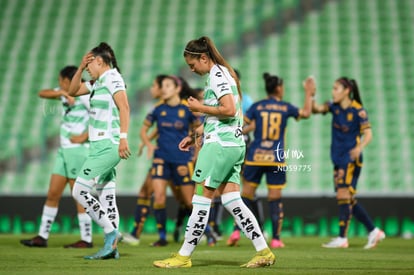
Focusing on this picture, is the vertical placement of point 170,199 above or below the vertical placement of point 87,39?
below

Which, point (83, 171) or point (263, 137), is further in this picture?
point (263, 137)

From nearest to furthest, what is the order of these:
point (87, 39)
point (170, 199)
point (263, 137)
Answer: point (263, 137)
point (170, 199)
point (87, 39)

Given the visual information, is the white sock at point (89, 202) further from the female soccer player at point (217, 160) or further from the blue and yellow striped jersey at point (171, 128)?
the blue and yellow striped jersey at point (171, 128)

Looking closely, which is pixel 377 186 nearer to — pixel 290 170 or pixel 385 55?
pixel 290 170

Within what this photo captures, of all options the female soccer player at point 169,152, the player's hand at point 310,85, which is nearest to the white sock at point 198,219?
the player's hand at point 310,85

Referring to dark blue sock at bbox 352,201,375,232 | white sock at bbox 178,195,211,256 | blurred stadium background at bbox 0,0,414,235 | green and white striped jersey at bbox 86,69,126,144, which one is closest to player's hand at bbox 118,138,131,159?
green and white striped jersey at bbox 86,69,126,144

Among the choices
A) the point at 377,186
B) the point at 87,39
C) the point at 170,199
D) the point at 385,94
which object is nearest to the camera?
the point at 170,199

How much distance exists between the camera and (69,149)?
1070 centimetres

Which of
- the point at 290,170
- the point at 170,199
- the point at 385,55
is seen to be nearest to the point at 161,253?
the point at 170,199

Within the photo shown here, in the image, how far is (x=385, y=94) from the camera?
2000 cm

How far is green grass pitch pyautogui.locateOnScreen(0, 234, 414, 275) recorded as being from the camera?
7.52 m

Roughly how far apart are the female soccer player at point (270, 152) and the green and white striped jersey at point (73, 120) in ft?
7.47

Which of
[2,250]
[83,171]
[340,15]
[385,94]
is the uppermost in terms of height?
[340,15]

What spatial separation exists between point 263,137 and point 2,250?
Result: 12.2 feet
